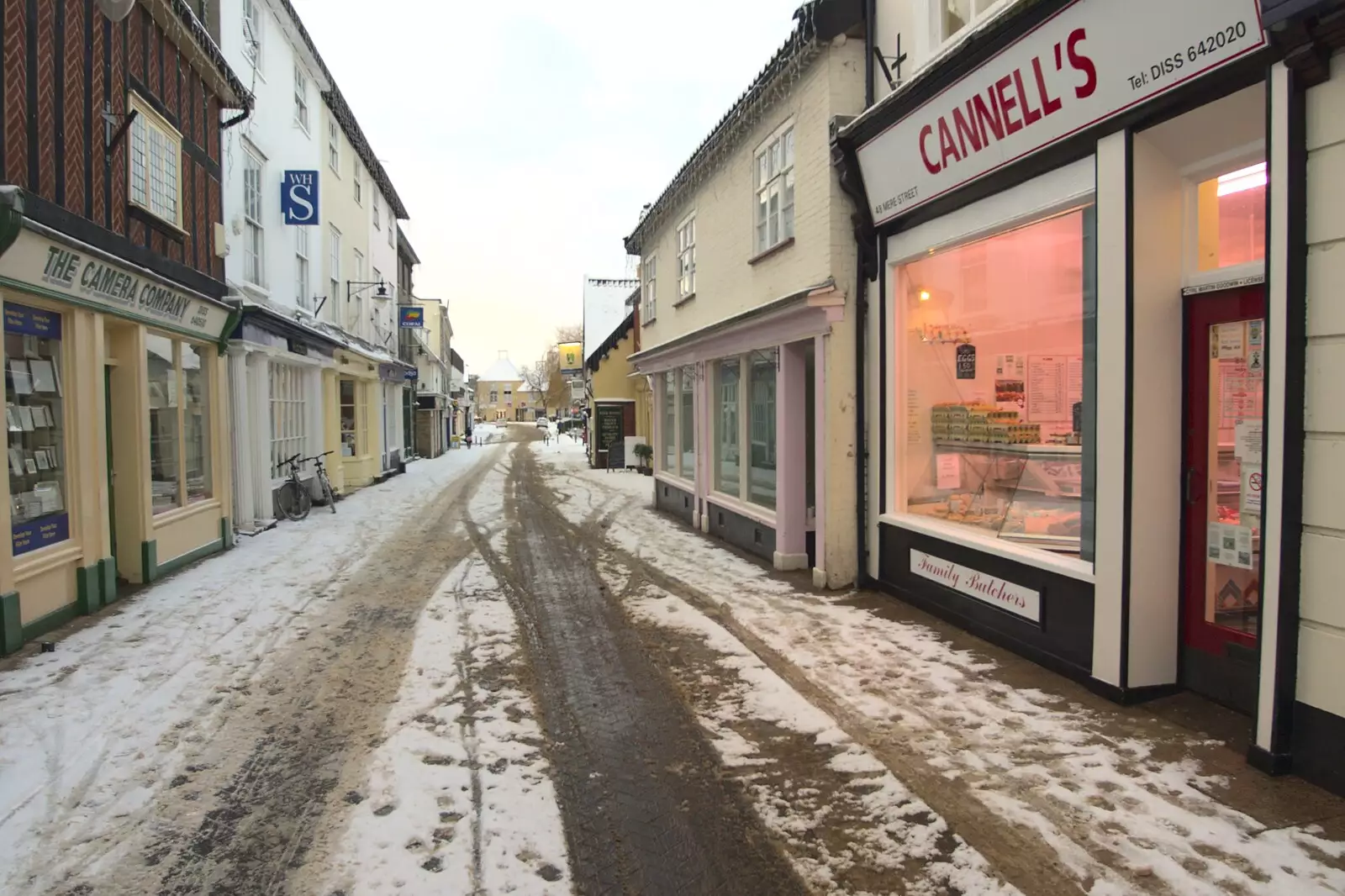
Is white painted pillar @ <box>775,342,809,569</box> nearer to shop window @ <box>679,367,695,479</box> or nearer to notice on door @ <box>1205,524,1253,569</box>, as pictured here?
shop window @ <box>679,367,695,479</box>

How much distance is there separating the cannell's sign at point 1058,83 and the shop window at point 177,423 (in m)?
7.94

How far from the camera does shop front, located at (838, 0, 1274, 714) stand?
4.25 m

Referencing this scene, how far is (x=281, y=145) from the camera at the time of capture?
1383cm

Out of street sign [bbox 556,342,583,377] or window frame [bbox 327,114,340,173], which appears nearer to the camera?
window frame [bbox 327,114,340,173]

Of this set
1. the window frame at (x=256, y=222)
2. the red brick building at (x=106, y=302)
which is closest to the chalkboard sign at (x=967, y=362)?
the red brick building at (x=106, y=302)

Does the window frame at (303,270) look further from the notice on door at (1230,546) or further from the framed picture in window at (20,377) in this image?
the notice on door at (1230,546)

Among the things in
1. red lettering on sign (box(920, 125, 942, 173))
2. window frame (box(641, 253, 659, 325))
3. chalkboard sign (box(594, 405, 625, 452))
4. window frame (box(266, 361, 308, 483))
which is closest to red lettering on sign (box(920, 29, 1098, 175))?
red lettering on sign (box(920, 125, 942, 173))

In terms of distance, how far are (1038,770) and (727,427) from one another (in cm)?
748

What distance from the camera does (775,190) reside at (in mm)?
9008

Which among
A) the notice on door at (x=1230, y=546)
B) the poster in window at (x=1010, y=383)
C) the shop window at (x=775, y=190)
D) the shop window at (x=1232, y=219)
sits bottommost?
the notice on door at (x=1230, y=546)

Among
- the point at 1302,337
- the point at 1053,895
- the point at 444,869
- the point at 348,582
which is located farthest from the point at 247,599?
the point at 1302,337

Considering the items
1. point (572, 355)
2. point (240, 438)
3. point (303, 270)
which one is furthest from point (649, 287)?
point (572, 355)

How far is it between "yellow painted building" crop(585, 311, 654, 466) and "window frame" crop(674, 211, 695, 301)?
42.5 ft

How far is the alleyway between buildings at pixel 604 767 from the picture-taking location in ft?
9.89
